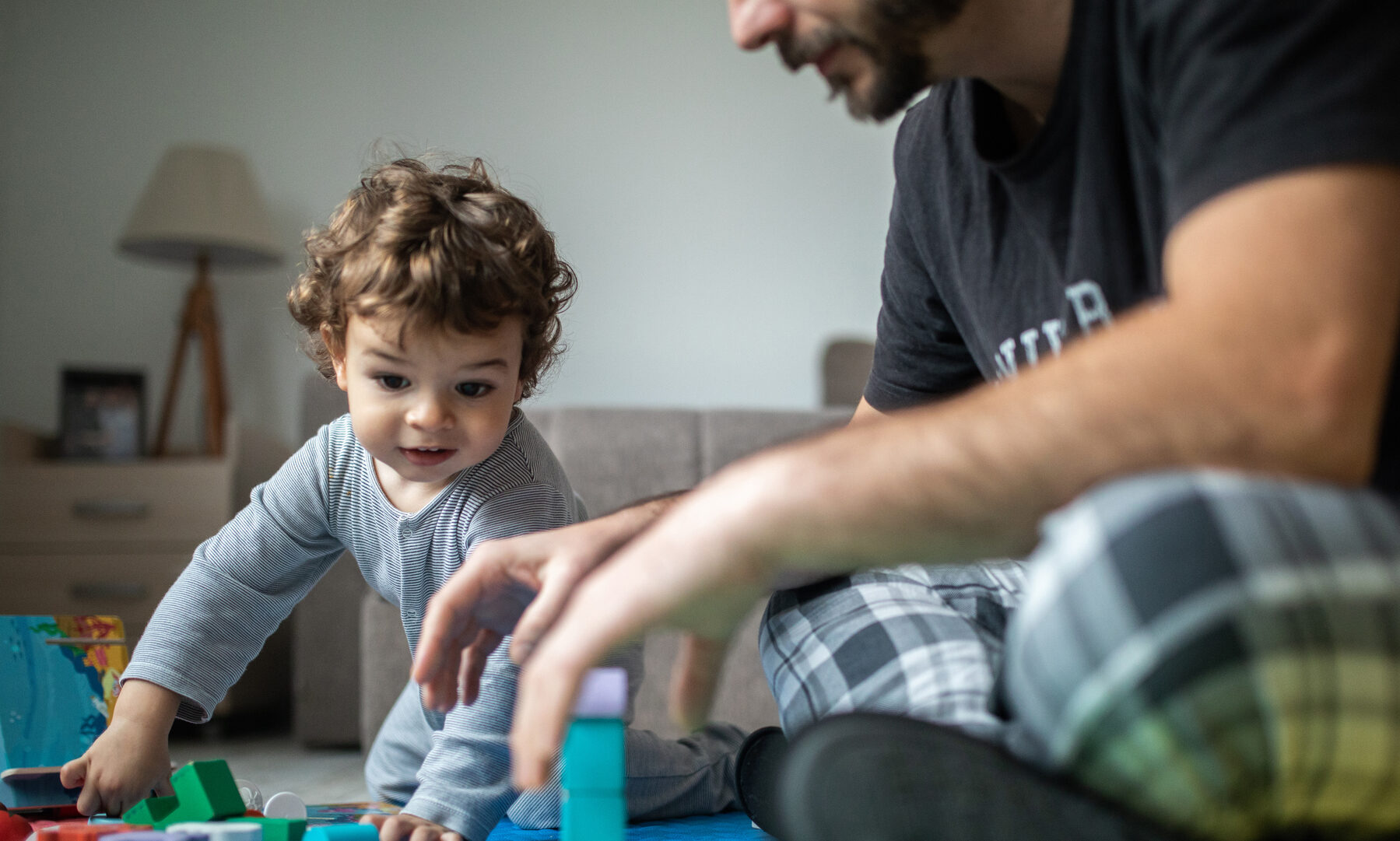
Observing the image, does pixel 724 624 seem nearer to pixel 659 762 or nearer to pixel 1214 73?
pixel 1214 73

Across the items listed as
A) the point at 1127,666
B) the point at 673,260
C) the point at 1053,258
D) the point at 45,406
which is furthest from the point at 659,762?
the point at 45,406

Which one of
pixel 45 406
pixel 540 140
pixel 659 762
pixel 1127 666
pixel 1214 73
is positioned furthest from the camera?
pixel 540 140

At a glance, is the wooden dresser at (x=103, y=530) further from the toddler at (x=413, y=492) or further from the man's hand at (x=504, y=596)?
the man's hand at (x=504, y=596)

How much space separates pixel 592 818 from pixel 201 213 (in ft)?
8.69

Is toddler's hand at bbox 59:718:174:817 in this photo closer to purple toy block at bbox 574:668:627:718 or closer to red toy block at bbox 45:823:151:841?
red toy block at bbox 45:823:151:841

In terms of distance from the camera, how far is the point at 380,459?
3.73ft

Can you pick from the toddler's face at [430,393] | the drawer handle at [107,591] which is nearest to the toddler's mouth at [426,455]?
the toddler's face at [430,393]

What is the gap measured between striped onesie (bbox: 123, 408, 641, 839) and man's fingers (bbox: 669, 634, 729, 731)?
535mm

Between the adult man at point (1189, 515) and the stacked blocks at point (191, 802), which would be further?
the stacked blocks at point (191, 802)

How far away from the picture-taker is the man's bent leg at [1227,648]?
0.40 m

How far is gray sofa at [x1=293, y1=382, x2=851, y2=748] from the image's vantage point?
177 centimetres

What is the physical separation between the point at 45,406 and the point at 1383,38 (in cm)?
337

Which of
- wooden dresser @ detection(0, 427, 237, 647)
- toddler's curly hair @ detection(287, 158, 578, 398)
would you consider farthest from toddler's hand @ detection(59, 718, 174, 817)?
wooden dresser @ detection(0, 427, 237, 647)

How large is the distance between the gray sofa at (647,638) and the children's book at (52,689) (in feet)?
2.01
